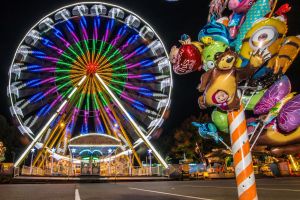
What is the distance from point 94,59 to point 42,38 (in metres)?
3.77

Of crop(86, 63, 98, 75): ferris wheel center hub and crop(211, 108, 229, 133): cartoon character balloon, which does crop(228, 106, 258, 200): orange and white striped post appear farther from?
crop(86, 63, 98, 75): ferris wheel center hub

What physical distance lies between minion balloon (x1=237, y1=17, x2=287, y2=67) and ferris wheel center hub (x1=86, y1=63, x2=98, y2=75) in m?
21.2

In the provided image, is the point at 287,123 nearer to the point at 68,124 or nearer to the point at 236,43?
the point at 236,43

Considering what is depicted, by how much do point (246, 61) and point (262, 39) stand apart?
225 millimetres

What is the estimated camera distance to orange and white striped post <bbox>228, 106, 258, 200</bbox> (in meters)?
2.47

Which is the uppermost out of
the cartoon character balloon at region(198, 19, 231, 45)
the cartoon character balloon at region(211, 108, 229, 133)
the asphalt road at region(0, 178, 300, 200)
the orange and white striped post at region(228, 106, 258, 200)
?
the cartoon character balloon at region(198, 19, 231, 45)

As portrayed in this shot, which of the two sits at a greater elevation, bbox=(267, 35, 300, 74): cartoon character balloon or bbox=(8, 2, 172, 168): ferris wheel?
bbox=(8, 2, 172, 168): ferris wheel

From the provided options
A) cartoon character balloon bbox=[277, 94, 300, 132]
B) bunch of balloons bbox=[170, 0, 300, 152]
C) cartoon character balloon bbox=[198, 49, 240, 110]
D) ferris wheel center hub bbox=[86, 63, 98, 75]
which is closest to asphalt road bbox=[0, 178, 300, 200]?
cartoon character balloon bbox=[277, 94, 300, 132]

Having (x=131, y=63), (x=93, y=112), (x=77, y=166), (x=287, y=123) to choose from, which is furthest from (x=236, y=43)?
(x=77, y=166)

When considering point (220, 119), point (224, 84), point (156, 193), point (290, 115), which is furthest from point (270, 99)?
point (156, 193)

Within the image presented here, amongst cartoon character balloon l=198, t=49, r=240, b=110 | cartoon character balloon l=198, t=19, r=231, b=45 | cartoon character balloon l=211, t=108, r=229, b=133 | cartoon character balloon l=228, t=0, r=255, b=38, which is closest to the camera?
cartoon character balloon l=198, t=49, r=240, b=110

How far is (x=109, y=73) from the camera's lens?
2375 centimetres

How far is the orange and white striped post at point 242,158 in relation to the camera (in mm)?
2469

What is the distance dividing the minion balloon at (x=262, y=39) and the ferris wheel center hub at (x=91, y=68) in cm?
2120
